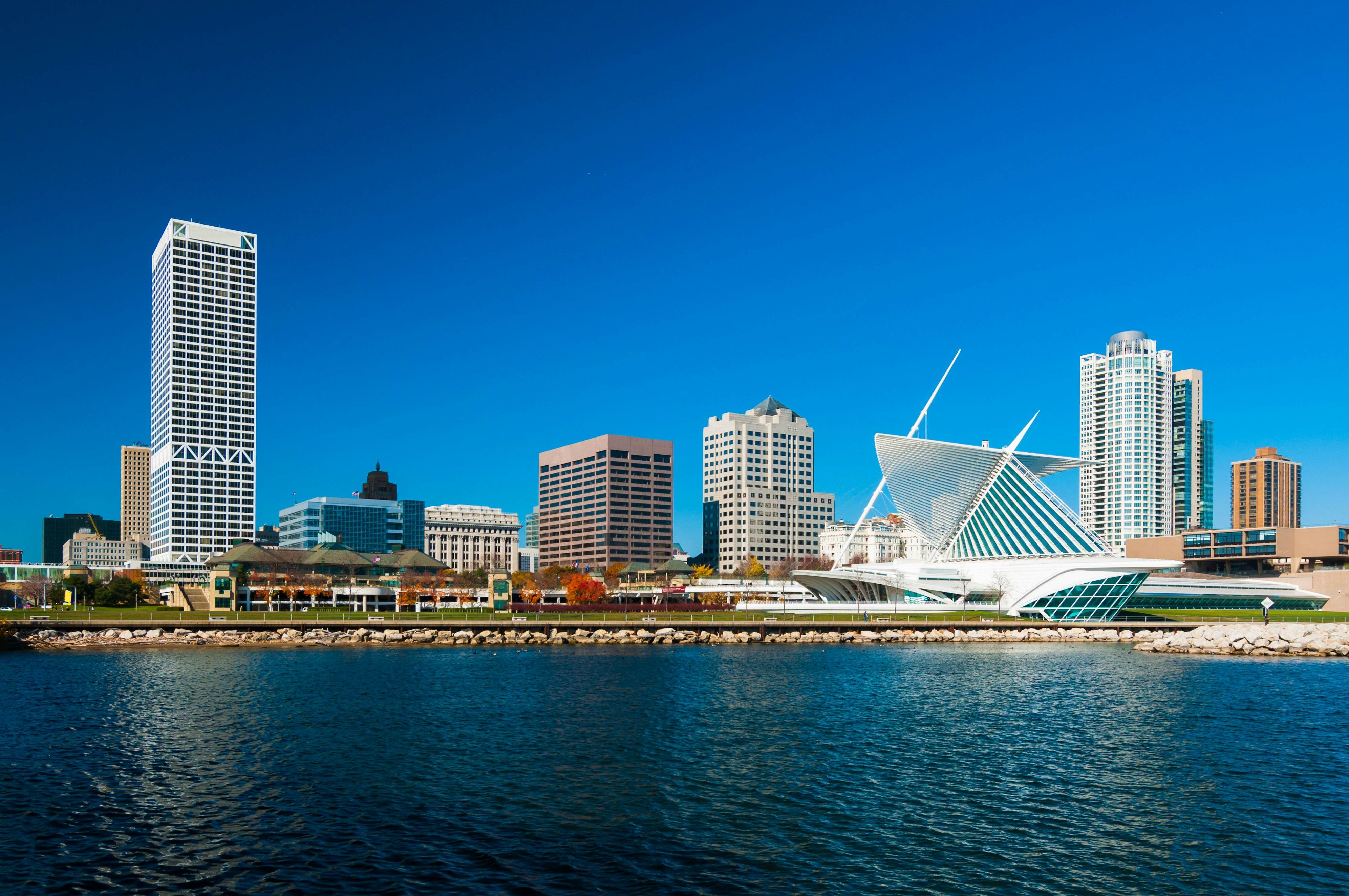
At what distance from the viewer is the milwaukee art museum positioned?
116m

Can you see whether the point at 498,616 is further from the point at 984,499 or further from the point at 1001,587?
the point at 984,499

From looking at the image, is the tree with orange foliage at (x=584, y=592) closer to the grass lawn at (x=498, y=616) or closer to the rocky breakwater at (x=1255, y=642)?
the grass lawn at (x=498, y=616)

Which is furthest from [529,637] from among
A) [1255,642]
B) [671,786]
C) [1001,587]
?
[1255,642]

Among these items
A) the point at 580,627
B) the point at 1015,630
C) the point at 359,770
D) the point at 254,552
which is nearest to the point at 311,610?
the point at 580,627

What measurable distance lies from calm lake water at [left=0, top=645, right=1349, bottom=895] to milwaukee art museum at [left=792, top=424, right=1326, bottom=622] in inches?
2233

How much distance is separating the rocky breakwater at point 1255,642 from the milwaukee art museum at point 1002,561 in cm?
2481

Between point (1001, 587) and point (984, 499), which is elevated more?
point (984, 499)

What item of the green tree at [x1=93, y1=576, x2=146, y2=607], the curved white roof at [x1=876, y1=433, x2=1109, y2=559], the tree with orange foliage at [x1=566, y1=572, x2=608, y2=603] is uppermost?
the curved white roof at [x1=876, y1=433, x2=1109, y2=559]

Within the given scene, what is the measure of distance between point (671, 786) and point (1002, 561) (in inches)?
4175

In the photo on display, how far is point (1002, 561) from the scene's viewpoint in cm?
13000

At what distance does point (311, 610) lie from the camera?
121000 mm

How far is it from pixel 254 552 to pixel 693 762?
149 meters

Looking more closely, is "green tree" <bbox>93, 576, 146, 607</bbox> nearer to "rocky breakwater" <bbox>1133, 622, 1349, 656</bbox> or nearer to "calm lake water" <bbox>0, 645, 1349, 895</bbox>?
"calm lake water" <bbox>0, 645, 1349, 895</bbox>

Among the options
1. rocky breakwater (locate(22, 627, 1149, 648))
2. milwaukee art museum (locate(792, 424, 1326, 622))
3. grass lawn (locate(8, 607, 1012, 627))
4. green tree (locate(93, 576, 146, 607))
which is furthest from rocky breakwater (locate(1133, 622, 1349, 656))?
green tree (locate(93, 576, 146, 607))
